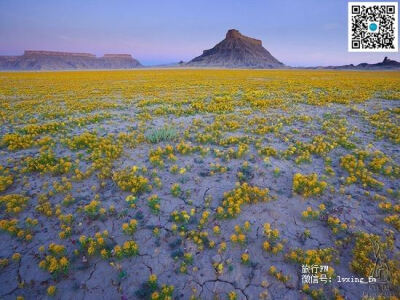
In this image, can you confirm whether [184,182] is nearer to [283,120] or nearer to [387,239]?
[387,239]

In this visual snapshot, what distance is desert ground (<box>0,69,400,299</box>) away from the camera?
4250mm

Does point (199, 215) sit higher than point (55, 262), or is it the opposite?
point (199, 215)

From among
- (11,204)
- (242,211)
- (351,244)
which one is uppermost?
(11,204)

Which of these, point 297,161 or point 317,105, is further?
point 317,105

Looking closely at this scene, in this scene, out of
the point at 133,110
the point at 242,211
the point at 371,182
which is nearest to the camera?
the point at 242,211

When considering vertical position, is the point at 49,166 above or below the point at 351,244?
above

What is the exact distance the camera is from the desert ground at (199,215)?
425cm

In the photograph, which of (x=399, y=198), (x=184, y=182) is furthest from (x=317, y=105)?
(x=184, y=182)

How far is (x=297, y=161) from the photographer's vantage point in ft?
26.5

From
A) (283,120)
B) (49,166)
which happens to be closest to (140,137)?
(49,166)

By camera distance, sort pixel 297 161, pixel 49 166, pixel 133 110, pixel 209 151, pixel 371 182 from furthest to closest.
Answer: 1. pixel 133 110
2. pixel 209 151
3. pixel 297 161
4. pixel 49 166
5. pixel 371 182

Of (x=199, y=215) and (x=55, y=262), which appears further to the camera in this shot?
(x=199, y=215)

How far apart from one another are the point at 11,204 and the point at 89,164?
254 centimetres

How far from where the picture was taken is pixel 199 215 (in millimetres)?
5762
